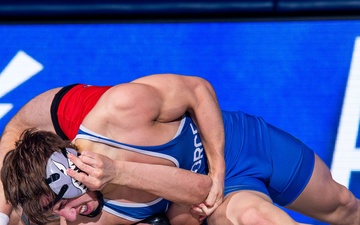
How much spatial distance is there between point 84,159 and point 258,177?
0.56 meters

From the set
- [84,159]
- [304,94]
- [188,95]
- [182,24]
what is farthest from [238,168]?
[182,24]

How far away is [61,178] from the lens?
1.92 m

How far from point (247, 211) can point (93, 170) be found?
1.34 ft

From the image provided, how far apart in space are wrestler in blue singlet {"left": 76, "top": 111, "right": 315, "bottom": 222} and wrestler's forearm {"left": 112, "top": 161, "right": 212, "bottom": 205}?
0.07m

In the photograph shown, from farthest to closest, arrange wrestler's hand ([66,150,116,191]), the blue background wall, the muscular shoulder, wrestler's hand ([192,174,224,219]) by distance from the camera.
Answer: the blue background wall, the muscular shoulder, wrestler's hand ([192,174,224,219]), wrestler's hand ([66,150,116,191])

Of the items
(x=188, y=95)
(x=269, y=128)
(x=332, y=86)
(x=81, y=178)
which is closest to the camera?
(x=81, y=178)

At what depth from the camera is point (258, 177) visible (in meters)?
2.21

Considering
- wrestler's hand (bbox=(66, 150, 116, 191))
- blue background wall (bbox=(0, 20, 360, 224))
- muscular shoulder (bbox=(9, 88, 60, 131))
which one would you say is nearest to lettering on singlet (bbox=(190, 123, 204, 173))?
wrestler's hand (bbox=(66, 150, 116, 191))

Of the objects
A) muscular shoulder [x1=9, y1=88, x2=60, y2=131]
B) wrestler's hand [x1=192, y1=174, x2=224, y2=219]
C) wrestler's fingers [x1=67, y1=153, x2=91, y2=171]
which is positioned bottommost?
wrestler's hand [x1=192, y1=174, x2=224, y2=219]

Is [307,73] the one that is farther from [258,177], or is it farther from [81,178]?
[81,178]

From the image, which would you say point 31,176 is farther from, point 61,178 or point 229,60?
point 229,60

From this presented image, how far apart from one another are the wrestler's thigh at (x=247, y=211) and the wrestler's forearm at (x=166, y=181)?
0.22 ft

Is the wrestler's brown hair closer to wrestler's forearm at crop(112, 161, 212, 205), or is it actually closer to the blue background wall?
wrestler's forearm at crop(112, 161, 212, 205)

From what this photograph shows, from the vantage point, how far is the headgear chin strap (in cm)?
192
